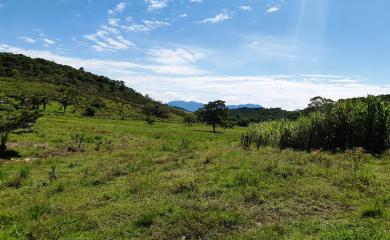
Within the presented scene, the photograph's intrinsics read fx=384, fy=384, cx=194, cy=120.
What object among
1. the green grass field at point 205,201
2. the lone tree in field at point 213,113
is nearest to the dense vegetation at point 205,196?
the green grass field at point 205,201

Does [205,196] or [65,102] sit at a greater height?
[65,102]

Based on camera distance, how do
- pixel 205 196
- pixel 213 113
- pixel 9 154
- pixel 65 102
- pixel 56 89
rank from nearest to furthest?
pixel 205 196 → pixel 9 154 → pixel 213 113 → pixel 65 102 → pixel 56 89

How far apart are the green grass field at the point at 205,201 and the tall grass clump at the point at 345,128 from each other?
23.0ft

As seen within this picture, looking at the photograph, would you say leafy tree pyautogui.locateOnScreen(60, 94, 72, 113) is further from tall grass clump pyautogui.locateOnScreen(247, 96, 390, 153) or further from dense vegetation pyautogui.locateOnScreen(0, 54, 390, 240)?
→ tall grass clump pyautogui.locateOnScreen(247, 96, 390, 153)

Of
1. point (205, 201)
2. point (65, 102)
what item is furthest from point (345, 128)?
point (65, 102)

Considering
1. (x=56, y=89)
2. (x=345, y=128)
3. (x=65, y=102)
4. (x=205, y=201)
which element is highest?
(x=56, y=89)

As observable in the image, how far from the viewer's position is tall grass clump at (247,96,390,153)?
93.0 ft

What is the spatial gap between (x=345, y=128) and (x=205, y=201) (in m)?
20.1

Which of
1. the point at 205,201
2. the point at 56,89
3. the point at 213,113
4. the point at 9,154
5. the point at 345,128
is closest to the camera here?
the point at 205,201

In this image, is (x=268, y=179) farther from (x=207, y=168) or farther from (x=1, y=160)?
(x=1, y=160)

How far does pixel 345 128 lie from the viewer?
30.0 metres

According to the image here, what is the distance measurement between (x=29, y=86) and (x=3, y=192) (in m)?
119

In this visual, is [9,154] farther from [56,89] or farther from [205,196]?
[56,89]

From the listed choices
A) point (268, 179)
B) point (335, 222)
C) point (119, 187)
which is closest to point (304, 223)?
point (335, 222)
